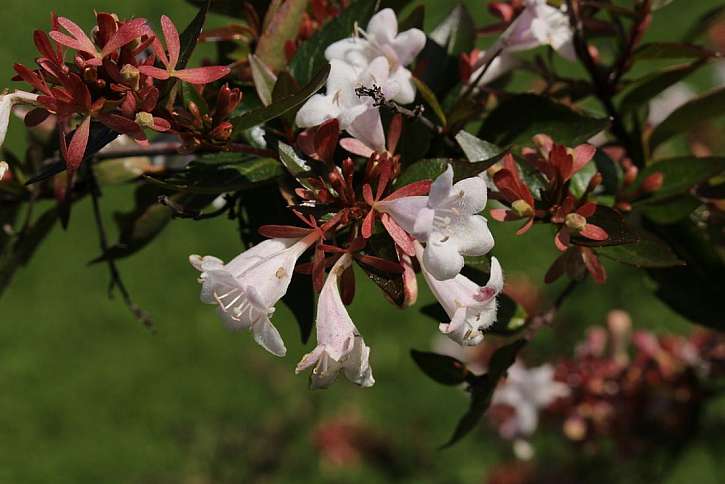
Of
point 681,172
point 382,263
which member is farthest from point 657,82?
point 382,263

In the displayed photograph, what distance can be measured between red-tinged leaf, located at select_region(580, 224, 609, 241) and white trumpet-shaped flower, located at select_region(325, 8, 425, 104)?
9.1 inches

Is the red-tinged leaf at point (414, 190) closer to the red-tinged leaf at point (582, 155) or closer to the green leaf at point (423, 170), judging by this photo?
the green leaf at point (423, 170)

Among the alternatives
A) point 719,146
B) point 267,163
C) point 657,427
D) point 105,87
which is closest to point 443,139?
point 267,163

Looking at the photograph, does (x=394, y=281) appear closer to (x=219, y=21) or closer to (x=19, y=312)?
(x=19, y=312)

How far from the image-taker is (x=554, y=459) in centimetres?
266

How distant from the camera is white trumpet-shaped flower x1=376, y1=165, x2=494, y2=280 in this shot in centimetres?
76

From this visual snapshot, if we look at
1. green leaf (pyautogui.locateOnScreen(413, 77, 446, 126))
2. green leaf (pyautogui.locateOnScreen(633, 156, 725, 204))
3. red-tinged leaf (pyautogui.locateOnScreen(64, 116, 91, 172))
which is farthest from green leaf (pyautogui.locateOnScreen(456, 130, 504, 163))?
red-tinged leaf (pyautogui.locateOnScreen(64, 116, 91, 172))

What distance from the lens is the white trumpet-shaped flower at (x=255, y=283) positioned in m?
0.81

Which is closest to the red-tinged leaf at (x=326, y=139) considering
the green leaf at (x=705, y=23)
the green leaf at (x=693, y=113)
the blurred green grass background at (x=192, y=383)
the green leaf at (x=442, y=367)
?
the green leaf at (x=442, y=367)

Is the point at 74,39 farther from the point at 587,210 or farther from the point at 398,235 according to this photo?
the point at 587,210

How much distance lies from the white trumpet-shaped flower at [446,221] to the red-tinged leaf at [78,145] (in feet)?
0.87

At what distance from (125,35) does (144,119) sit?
75mm

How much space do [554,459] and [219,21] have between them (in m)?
3.25

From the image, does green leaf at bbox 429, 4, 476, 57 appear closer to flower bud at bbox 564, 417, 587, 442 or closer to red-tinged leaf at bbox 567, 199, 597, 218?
red-tinged leaf at bbox 567, 199, 597, 218
